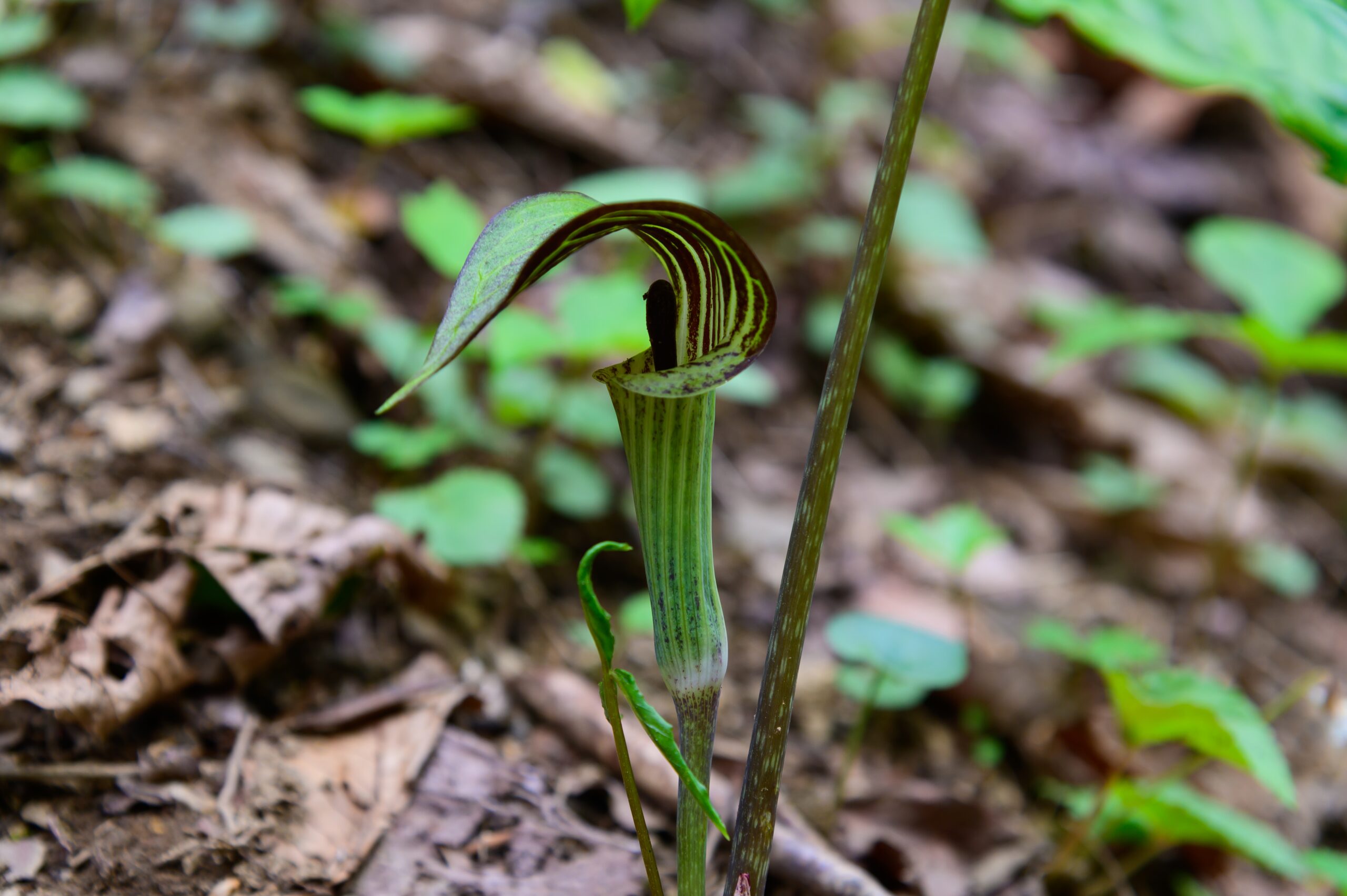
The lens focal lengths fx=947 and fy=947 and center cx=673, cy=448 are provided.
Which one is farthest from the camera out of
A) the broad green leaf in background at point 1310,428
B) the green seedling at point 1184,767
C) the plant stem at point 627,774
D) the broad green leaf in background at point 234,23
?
the broad green leaf in background at point 1310,428

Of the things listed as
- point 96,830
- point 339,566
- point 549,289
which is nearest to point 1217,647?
point 549,289

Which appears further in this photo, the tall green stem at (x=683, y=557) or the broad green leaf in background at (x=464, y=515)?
the broad green leaf in background at (x=464, y=515)

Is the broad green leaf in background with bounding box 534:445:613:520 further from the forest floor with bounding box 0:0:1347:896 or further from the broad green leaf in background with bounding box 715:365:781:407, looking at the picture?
the broad green leaf in background with bounding box 715:365:781:407

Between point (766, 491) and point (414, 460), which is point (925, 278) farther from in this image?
point (414, 460)

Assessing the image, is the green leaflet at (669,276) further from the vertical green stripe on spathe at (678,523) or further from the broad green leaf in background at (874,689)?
the broad green leaf in background at (874,689)

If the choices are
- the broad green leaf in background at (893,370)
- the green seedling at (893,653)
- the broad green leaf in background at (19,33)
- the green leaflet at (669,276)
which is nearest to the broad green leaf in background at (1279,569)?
the broad green leaf in background at (893,370)

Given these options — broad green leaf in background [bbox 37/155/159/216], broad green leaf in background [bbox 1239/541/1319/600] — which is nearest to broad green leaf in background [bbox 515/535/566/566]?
broad green leaf in background [bbox 37/155/159/216]
